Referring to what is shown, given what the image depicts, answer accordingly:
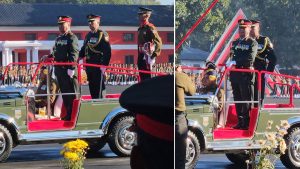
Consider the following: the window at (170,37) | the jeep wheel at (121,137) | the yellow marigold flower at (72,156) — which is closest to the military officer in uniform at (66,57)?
the jeep wheel at (121,137)

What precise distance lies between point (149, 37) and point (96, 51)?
1.39ft

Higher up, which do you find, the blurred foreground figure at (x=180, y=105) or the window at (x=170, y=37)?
the window at (x=170, y=37)

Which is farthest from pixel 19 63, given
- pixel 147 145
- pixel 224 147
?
pixel 147 145

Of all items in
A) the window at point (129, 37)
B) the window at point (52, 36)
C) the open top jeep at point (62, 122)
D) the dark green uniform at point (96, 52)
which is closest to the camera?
the window at point (129, 37)

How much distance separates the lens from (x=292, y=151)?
170 inches

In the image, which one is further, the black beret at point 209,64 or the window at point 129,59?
the window at point 129,59

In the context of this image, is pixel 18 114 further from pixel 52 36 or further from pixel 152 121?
pixel 152 121

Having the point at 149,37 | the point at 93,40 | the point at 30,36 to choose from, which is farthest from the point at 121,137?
the point at 30,36

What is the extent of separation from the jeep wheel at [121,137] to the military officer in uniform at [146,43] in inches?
29.7

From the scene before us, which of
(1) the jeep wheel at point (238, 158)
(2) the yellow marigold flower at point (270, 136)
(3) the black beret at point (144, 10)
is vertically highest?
(3) the black beret at point (144, 10)

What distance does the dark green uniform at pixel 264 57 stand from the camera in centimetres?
412

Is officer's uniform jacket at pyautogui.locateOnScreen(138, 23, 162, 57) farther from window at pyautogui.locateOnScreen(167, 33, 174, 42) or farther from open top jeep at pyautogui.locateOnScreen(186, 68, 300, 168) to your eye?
open top jeep at pyautogui.locateOnScreen(186, 68, 300, 168)

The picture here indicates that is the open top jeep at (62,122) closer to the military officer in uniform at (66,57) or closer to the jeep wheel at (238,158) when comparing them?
the military officer in uniform at (66,57)

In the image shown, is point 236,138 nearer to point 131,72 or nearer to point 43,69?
point 131,72
